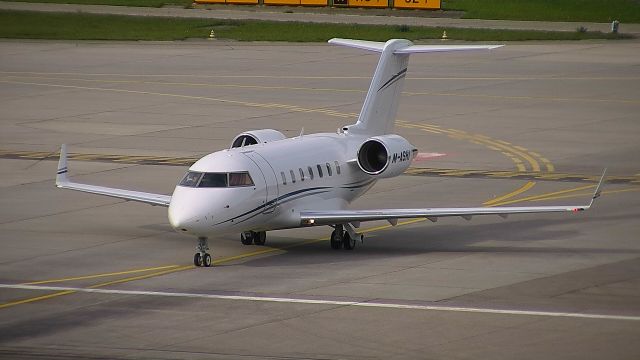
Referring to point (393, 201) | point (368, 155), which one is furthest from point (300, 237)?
point (393, 201)

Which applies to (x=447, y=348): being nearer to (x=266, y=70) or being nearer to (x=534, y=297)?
(x=534, y=297)

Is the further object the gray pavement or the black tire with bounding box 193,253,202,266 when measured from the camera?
the gray pavement

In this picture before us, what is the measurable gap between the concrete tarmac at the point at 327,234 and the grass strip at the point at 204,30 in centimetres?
1065

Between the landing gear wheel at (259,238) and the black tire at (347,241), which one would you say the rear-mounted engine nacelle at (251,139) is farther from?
the black tire at (347,241)

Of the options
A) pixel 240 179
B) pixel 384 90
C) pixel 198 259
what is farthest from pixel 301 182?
pixel 384 90

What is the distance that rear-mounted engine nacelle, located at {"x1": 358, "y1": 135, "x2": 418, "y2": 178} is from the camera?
37.5 m

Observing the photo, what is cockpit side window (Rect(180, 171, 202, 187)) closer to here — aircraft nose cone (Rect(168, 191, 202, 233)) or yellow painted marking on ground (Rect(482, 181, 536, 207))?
aircraft nose cone (Rect(168, 191, 202, 233))

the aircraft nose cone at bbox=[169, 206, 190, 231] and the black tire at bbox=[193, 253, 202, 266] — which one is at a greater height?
the aircraft nose cone at bbox=[169, 206, 190, 231]

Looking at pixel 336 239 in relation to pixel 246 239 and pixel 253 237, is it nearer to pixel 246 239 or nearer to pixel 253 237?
pixel 253 237

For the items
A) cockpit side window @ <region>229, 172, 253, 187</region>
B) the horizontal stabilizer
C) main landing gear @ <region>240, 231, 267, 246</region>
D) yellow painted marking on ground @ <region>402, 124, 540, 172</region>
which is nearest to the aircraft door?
cockpit side window @ <region>229, 172, 253, 187</region>

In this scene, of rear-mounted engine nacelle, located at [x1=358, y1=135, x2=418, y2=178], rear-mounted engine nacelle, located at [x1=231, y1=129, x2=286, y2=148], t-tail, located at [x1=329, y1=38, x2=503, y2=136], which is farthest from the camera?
t-tail, located at [x1=329, y1=38, x2=503, y2=136]

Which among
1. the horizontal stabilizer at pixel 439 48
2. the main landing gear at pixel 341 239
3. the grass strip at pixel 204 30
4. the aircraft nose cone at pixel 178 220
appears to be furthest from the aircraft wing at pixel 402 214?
the grass strip at pixel 204 30

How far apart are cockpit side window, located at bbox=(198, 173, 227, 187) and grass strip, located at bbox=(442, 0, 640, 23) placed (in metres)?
62.5

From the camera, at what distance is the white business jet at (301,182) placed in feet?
110
